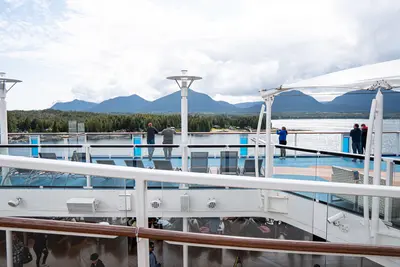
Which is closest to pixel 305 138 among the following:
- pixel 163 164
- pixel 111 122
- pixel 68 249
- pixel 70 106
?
pixel 163 164

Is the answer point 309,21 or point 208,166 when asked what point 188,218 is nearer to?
point 208,166

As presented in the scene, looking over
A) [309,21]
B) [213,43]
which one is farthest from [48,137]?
[213,43]

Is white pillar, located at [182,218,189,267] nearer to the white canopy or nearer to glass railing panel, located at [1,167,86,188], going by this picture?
glass railing panel, located at [1,167,86,188]

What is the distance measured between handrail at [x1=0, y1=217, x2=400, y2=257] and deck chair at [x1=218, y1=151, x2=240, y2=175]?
507 cm

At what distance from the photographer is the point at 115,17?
2600 centimetres

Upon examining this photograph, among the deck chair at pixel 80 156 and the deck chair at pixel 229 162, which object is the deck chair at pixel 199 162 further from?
the deck chair at pixel 80 156

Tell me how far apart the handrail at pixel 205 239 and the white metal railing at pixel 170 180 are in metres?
0.07

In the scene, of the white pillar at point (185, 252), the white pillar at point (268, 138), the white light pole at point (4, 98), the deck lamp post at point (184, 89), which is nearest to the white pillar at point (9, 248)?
the white pillar at point (185, 252)

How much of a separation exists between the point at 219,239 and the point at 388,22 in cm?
2381

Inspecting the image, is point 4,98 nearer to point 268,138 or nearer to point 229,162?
point 229,162

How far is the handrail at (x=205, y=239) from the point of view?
49.5 inches

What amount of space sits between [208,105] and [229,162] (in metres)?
22.4

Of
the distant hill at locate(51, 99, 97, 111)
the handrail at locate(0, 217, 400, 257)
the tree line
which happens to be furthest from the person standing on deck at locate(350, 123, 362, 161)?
the distant hill at locate(51, 99, 97, 111)

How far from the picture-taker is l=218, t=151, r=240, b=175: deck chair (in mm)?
6410
